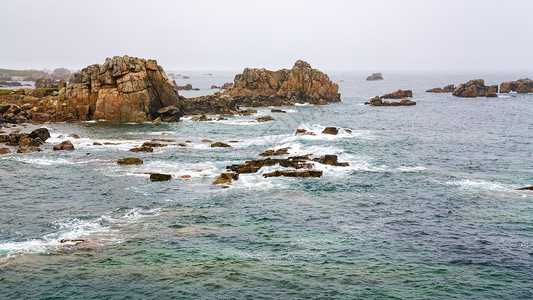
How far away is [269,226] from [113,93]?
2900 inches

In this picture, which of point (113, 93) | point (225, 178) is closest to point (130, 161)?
point (225, 178)

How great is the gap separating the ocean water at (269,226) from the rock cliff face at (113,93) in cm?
3025

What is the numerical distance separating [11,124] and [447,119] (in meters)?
100.0

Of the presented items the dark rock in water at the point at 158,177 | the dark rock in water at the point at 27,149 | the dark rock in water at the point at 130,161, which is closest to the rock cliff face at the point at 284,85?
the dark rock in water at the point at 27,149

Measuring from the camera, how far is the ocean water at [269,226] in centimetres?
2897

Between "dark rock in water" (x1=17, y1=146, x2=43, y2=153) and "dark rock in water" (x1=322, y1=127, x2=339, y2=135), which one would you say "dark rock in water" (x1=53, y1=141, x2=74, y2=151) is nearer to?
"dark rock in water" (x1=17, y1=146, x2=43, y2=153)

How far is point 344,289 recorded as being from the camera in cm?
2838

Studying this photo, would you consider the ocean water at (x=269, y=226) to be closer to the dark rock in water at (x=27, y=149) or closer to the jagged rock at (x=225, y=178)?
the jagged rock at (x=225, y=178)

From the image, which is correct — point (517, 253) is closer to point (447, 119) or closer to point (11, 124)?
point (447, 119)

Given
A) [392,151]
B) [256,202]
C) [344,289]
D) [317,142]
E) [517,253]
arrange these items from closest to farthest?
[344,289] → [517,253] → [256,202] → [392,151] → [317,142]

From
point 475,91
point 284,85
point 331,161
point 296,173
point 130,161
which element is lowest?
point 296,173

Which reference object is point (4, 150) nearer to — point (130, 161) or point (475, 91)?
point (130, 161)

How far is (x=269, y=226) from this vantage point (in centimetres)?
3947

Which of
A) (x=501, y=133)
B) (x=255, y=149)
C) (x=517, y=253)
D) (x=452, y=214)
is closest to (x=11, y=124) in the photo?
(x=255, y=149)
